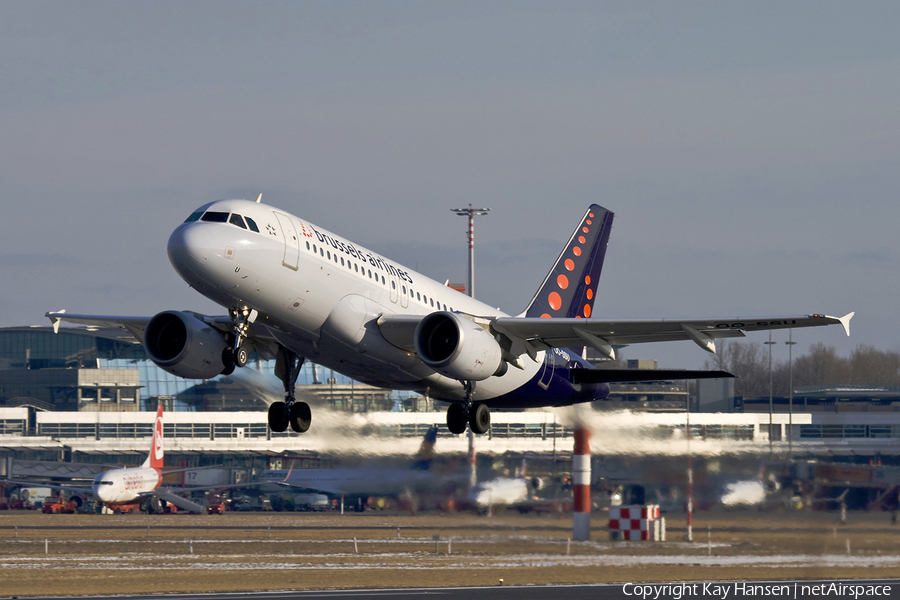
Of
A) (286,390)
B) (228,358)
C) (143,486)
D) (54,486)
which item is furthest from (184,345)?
(54,486)

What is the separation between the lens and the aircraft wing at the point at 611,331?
3020 cm

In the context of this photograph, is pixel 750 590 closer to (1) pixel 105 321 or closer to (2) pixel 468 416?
(2) pixel 468 416

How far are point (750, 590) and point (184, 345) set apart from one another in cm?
2041

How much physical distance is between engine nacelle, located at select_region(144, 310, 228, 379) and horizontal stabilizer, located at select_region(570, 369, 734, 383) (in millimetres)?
12613

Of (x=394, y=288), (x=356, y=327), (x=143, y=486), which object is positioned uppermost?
(x=394, y=288)

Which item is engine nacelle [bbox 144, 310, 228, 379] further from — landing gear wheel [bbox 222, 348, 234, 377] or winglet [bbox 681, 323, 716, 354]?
winglet [bbox 681, 323, 716, 354]

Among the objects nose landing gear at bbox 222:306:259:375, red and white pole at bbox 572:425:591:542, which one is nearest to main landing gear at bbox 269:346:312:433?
nose landing gear at bbox 222:306:259:375

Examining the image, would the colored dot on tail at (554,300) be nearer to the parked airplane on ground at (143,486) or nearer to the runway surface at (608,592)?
the runway surface at (608,592)

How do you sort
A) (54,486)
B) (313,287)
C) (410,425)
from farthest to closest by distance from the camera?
1. (54,486)
2. (410,425)
3. (313,287)

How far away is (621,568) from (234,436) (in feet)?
110

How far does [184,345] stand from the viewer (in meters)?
30.9

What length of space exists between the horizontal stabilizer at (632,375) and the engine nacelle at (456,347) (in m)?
7.63

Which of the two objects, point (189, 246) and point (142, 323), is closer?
point (189, 246)

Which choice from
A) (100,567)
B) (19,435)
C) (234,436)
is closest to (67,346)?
(19,435)
